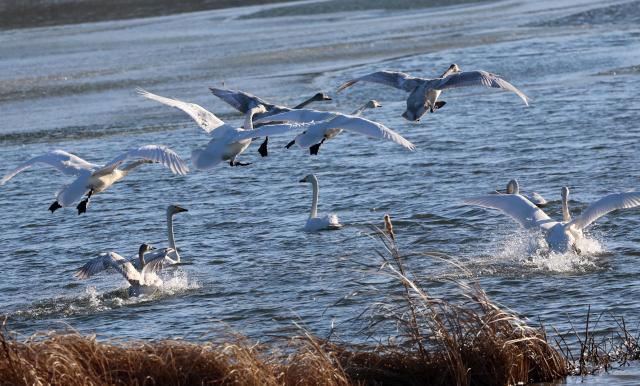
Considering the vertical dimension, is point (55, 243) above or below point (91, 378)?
below

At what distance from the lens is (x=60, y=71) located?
2717 centimetres

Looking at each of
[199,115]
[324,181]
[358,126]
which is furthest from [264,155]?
[324,181]

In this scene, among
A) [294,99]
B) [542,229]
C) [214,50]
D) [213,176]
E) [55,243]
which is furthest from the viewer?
[214,50]

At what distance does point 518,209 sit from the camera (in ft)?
38.5

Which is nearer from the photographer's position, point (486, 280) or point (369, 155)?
point (486, 280)

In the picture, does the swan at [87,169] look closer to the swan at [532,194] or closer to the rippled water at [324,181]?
the rippled water at [324,181]

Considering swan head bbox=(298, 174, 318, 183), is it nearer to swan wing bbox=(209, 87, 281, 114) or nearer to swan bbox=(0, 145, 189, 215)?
swan wing bbox=(209, 87, 281, 114)

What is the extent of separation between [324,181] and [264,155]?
3.87 meters

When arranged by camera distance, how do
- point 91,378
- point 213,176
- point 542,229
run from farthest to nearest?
1. point 213,176
2. point 542,229
3. point 91,378

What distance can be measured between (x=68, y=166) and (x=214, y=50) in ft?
57.0

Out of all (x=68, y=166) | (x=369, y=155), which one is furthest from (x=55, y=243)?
(x=369, y=155)

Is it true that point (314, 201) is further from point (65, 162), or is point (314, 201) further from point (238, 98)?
point (65, 162)

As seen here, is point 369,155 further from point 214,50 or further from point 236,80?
point 214,50

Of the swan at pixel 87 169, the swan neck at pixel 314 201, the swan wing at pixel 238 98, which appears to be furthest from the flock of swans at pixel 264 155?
the swan wing at pixel 238 98
